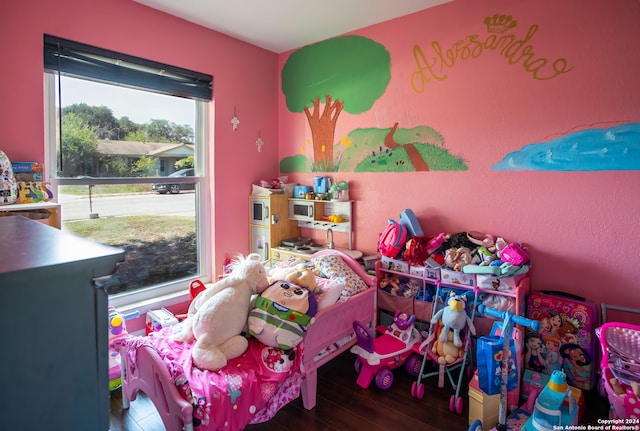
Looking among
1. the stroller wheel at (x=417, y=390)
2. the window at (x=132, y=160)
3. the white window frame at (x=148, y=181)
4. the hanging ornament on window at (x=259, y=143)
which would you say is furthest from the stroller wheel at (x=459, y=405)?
the hanging ornament on window at (x=259, y=143)

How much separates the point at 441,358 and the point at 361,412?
0.62 m

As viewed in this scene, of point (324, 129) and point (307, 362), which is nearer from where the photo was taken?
point (307, 362)

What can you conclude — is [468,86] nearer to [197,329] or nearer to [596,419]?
[596,419]

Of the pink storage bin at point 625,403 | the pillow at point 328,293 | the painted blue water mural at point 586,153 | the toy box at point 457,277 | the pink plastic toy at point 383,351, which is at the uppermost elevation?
the painted blue water mural at point 586,153

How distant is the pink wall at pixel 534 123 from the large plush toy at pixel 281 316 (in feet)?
4.30

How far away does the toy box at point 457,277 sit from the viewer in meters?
2.55

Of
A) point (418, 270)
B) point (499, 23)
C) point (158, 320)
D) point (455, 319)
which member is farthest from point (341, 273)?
point (499, 23)

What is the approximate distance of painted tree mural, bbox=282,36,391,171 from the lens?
10.6 feet

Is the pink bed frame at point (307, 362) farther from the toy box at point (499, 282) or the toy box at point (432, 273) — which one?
the toy box at point (499, 282)

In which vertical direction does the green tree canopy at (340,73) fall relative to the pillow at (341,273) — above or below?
above

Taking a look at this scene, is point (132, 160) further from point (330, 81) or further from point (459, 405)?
point (459, 405)

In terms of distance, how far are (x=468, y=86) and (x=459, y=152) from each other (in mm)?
478

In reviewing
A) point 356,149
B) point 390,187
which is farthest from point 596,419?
point 356,149

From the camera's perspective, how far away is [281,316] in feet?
6.93
